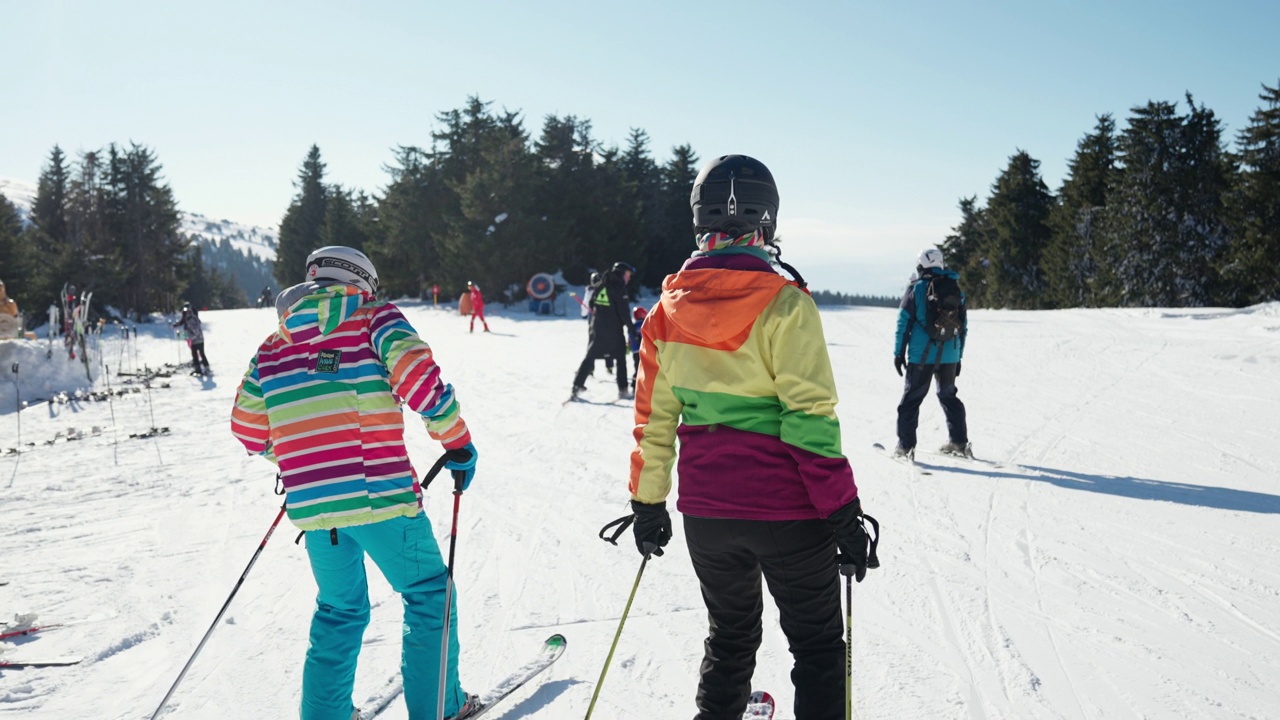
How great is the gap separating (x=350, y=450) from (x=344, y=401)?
181 mm

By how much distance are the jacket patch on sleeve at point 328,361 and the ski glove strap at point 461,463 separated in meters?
0.51

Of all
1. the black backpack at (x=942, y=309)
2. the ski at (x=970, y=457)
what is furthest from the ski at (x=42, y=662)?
the ski at (x=970, y=457)

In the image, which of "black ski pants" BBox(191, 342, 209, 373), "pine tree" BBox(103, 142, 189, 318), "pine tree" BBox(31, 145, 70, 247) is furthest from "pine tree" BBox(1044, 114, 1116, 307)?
"pine tree" BBox(31, 145, 70, 247)

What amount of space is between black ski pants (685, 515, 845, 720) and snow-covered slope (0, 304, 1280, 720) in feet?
2.70

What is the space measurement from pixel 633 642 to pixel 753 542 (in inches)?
70.5

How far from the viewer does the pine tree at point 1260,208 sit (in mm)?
23391

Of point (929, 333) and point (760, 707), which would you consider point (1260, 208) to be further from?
point (760, 707)

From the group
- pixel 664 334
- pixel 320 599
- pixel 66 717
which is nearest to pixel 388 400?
pixel 320 599

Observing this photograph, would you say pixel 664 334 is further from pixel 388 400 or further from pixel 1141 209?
pixel 1141 209

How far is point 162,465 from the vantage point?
8289mm

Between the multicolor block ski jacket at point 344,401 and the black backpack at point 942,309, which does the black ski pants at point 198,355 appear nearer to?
the black backpack at point 942,309

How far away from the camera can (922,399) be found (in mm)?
6879

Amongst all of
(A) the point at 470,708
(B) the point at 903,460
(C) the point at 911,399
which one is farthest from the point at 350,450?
(B) the point at 903,460

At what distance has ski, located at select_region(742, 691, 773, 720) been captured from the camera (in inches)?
117
